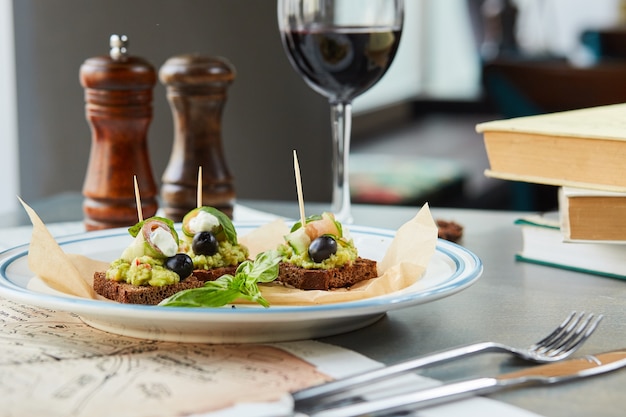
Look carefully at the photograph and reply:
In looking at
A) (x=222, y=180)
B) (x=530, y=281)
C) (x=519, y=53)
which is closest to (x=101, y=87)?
(x=222, y=180)

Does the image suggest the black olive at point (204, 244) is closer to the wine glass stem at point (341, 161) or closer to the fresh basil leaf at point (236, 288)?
the fresh basil leaf at point (236, 288)

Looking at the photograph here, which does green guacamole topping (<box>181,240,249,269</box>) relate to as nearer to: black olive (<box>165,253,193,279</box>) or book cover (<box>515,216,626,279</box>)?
black olive (<box>165,253,193,279</box>)

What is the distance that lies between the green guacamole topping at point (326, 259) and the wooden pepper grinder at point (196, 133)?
51 cm

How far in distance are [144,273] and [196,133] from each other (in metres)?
0.63

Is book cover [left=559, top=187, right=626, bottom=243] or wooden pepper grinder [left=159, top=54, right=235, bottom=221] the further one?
wooden pepper grinder [left=159, top=54, right=235, bottom=221]

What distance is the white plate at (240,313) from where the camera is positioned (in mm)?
769

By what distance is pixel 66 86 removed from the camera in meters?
2.67

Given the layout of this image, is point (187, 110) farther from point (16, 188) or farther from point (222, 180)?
point (16, 188)

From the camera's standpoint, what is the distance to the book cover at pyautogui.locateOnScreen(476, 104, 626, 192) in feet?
3.73

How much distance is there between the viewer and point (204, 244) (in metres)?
0.99

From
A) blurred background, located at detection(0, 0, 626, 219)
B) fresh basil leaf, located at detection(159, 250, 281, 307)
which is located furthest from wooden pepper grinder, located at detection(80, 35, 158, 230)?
blurred background, located at detection(0, 0, 626, 219)

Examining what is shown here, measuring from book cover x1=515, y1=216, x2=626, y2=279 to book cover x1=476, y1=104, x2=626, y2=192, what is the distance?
0.19 feet

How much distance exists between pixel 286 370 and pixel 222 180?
0.78 metres

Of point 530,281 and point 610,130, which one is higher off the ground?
point 610,130
